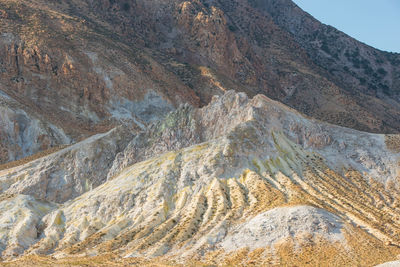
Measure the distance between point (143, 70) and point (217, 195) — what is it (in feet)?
177

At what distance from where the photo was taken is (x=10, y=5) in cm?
8800

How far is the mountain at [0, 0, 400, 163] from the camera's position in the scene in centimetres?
7750

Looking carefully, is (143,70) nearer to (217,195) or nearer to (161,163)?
(161,163)

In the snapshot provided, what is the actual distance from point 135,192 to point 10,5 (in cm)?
5709

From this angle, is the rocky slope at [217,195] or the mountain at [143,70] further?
the mountain at [143,70]


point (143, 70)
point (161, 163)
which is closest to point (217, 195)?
point (161, 163)

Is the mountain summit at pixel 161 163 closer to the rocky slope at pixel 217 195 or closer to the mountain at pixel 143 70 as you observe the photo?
the rocky slope at pixel 217 195

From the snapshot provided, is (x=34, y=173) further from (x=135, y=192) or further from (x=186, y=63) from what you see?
(x=186, y=63)

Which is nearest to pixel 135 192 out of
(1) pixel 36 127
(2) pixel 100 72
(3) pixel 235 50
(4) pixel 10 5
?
(1) pixel 36 127

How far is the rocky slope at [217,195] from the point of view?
116ft

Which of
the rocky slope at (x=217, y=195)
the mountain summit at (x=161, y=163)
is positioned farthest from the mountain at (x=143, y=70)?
the rocky slope at (x=217, y=195)

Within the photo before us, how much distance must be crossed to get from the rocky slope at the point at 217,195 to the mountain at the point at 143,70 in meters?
12.8

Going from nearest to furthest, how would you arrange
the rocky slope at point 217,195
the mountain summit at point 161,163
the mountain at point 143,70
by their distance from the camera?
the rocky slope at point 217,195
the mountain summit at point 161,163
the mountain at point 143,70

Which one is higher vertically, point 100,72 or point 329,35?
point 329,35
